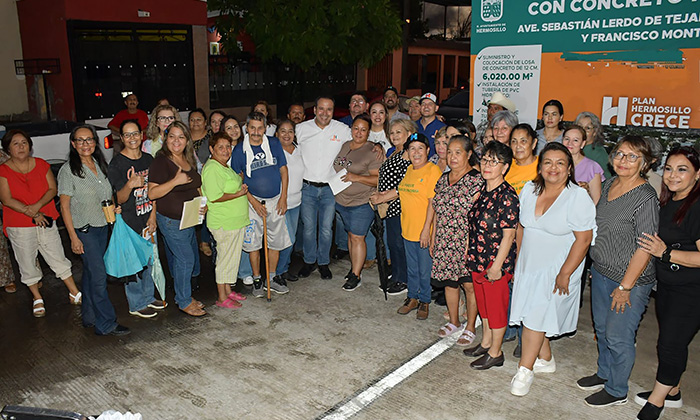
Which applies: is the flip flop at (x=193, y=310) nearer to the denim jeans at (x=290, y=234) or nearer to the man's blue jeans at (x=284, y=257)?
the man's blue jeans at (x=284, y=257)

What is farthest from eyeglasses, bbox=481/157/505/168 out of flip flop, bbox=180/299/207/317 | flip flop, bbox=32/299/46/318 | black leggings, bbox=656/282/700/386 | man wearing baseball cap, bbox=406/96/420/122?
flip flop, bbox=32/299/46/318

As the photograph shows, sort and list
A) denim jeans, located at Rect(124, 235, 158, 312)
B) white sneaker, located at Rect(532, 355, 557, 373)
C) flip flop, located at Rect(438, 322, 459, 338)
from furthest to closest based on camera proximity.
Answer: denim jeans, located at Rect(124, 235, 158, 312), flip flop, located at Rect(438, 322, 459, 338), white sneaker, located at Rect(532, 355, 557, 373)

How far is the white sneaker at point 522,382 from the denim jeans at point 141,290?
3585mm

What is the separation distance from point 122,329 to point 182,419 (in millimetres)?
1638

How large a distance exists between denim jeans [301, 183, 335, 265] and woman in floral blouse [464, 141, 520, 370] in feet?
7.78

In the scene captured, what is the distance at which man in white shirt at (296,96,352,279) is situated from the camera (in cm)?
642

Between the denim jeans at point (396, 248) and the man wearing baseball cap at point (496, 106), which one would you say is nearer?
the denim jeans at point (396, 248)

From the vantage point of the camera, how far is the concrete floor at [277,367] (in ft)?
13.6

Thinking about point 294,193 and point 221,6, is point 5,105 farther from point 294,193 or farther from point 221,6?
point 294,193

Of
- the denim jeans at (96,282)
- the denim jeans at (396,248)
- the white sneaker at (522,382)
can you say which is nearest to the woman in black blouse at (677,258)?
the white sneaker at (522,382)

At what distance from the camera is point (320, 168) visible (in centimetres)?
641

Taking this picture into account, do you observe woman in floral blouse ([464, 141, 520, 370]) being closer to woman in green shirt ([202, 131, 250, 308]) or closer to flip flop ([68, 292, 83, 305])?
woman in green shirt ([202, 131, 250, 308])

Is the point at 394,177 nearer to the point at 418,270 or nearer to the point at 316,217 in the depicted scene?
the point at 418,270

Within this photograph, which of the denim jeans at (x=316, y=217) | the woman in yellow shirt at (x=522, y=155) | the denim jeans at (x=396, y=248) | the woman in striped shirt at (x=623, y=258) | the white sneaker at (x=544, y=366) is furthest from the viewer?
the denim jeans at (x=316, y=217)
